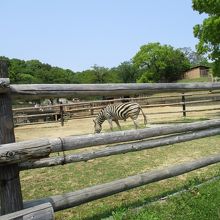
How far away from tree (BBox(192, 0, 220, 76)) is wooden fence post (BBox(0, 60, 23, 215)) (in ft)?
53.7

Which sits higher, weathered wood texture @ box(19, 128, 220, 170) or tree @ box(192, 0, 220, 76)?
tree @ box(192, 0, 220, 76)

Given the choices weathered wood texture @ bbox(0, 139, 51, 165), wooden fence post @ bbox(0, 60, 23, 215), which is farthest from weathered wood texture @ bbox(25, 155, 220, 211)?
weathered wood texture @ bbox(0, 139, 51, 165)

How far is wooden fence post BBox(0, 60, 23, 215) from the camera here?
3.19 meters

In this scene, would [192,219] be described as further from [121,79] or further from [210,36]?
[121,79]

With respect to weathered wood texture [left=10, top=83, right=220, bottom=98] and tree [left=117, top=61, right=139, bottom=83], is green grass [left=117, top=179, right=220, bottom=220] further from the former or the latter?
tree [left=117, top=61, right=139, bottom=83]

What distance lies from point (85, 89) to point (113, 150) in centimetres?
86

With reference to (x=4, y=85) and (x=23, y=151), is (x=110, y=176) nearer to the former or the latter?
(x=23, y=151)

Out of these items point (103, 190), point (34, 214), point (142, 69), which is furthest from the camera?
point (142, 69)

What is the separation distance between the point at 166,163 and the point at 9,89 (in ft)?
15.7

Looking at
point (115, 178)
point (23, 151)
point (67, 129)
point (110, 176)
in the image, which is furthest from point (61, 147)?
point (67, 129)

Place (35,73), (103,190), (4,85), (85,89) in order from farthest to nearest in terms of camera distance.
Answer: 1. (35,73)
2. (103,190)
3. (85,89)
4. (4,85)

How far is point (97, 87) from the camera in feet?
13.2

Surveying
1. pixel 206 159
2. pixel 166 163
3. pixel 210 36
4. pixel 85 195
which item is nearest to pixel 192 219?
pixel 85 195

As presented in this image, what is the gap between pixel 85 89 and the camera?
12.8ft
